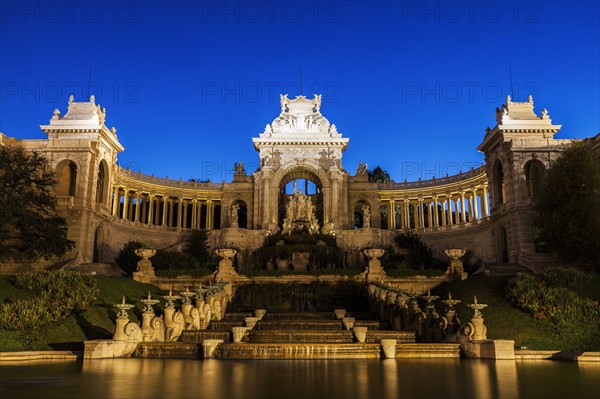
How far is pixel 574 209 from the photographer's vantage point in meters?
41.3

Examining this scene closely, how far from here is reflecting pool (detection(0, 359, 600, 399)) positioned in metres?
8.97

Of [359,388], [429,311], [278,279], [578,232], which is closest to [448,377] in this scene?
[359,388]

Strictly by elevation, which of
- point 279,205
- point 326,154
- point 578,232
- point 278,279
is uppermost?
point 326,154

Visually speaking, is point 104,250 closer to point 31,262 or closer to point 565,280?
point 31,262

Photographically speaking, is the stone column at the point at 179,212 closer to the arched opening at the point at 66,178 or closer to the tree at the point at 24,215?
the arched opening at the point at 66,178

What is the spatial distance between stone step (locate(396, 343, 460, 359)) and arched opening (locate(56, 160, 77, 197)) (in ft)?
140

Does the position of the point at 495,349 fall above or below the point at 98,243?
below

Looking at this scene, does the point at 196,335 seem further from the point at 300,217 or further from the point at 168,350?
the point at 300,217

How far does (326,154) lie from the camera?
Answer: 6888cm

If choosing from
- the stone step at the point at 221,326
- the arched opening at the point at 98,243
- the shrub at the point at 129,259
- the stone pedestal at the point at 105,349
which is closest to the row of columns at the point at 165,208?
the arched opening at the point at 98,243

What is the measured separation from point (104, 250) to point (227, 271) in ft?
81.5

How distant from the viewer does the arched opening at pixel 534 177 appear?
4959 centimetres

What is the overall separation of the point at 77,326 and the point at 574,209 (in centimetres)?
3648

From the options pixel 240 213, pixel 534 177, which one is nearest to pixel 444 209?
pixel 534 177
